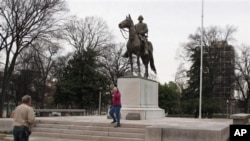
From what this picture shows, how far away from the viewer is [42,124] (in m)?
19.3

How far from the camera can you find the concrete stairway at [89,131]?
16.9 meters

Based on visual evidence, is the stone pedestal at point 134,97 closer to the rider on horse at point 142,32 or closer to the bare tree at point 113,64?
the rider on horse at point 142,32

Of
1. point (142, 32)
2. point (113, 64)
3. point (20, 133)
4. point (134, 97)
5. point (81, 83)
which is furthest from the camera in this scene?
point (113, 64)

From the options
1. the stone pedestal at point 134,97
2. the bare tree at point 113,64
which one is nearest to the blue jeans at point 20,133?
the stone pedestal at point 134,97

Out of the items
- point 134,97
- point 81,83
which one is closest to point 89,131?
point 134,97

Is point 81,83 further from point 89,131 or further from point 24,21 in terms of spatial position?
point 89,131

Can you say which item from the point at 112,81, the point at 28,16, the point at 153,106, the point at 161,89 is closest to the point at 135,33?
the point at 153,106

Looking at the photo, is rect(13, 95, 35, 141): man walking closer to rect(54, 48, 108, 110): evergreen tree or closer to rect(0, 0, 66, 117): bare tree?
rect(0, 0, 66, 117): bare tree

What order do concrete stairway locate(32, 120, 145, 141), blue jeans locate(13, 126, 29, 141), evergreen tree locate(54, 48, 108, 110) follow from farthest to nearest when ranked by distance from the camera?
evergreen tree locate(54, 48, 108, 110)
concrete stairway locate(32, 120, 145, 141)
blue jeans locate(13, 126, 29, 141)

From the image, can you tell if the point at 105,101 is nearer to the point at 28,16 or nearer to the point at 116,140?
the point at 28,16

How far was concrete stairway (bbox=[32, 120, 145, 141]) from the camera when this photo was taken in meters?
16.9

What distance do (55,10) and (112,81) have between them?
2633 centimetres

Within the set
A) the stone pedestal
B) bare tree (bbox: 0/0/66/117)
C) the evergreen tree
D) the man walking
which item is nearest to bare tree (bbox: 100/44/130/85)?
the evergreen tree

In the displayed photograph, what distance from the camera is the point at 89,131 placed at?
17.7 meters
